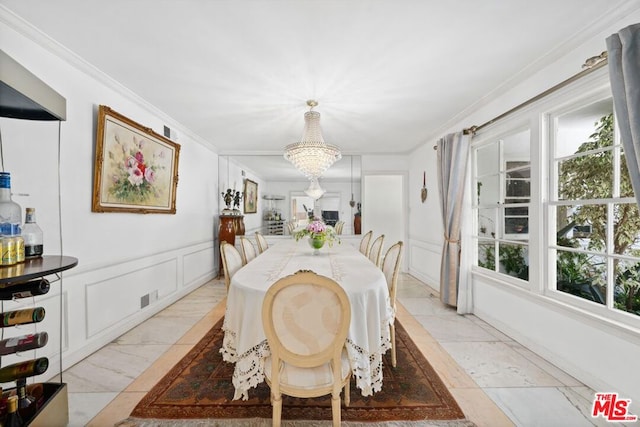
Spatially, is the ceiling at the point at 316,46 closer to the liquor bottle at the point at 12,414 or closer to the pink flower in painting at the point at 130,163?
the pink flower in painting at the point at 130,163

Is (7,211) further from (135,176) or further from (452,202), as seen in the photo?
(452,202)

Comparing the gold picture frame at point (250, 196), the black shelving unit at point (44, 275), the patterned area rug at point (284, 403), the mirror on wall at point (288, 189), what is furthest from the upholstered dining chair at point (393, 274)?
the gold picture frame at point (250, 196)

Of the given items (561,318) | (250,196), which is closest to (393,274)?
(561,318)

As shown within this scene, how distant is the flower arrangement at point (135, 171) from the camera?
264cm

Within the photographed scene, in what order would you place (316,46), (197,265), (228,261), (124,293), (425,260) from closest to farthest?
(316,46) → (228,261) → (124,293) → (197,265) → (425,260)

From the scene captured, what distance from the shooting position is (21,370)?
118cm

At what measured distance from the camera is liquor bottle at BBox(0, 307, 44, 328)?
1.17 metres

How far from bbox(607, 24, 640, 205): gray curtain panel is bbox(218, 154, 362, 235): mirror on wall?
13.6ft

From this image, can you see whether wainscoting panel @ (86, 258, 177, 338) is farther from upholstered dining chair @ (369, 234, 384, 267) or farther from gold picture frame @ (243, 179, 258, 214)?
upholstered dining chair @ (369, 234, 384, 267)

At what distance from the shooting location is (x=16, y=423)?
119 cm

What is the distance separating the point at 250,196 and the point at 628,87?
214 inches

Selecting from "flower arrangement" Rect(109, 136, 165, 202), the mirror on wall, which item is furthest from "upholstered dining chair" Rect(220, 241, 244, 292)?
the mirror on wall

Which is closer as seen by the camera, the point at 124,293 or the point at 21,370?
the point at 21,370

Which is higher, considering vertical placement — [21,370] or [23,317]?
[23,317]
